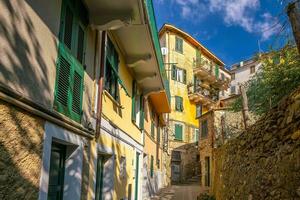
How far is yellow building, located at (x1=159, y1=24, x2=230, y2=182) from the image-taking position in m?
30.8

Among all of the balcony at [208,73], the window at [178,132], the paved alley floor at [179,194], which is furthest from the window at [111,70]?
the balcony at [208,73]

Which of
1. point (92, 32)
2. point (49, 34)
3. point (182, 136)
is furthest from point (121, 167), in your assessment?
point (182, 136)

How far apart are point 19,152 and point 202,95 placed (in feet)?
107

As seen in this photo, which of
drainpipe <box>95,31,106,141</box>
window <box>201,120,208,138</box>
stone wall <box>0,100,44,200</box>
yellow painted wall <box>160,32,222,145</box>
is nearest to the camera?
stone wall <box>0,100,44,200</box>

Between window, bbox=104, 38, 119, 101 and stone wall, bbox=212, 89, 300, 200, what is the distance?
10.8 feet

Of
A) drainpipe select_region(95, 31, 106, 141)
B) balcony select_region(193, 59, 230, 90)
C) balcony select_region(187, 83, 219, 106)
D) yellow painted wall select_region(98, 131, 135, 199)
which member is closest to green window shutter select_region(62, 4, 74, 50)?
drainpipe select_region(95, 31, 106, 141)

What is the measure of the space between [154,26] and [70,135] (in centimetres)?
410

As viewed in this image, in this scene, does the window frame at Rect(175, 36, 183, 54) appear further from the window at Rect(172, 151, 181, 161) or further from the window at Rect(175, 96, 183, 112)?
Answer: the window at Rect(172, 151, 181, 161)

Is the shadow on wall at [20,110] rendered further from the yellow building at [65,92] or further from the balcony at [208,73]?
the balcony at [208,73]

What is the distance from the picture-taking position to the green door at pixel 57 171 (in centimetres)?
439

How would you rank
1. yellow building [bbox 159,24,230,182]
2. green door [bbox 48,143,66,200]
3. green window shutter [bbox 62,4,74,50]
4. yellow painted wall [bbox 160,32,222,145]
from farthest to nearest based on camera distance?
yellow painted wall [bbox 160,32,222,145] < yellow building [bbox 159,24,230,182] < green window shutter [bbox 62,4,74,50] < green door [bbox 48,143,66,200]

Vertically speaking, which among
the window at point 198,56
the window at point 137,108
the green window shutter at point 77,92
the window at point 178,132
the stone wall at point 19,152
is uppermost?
the window at point 198,56

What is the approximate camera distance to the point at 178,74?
32688 mm

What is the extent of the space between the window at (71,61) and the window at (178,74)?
27.1 meters
